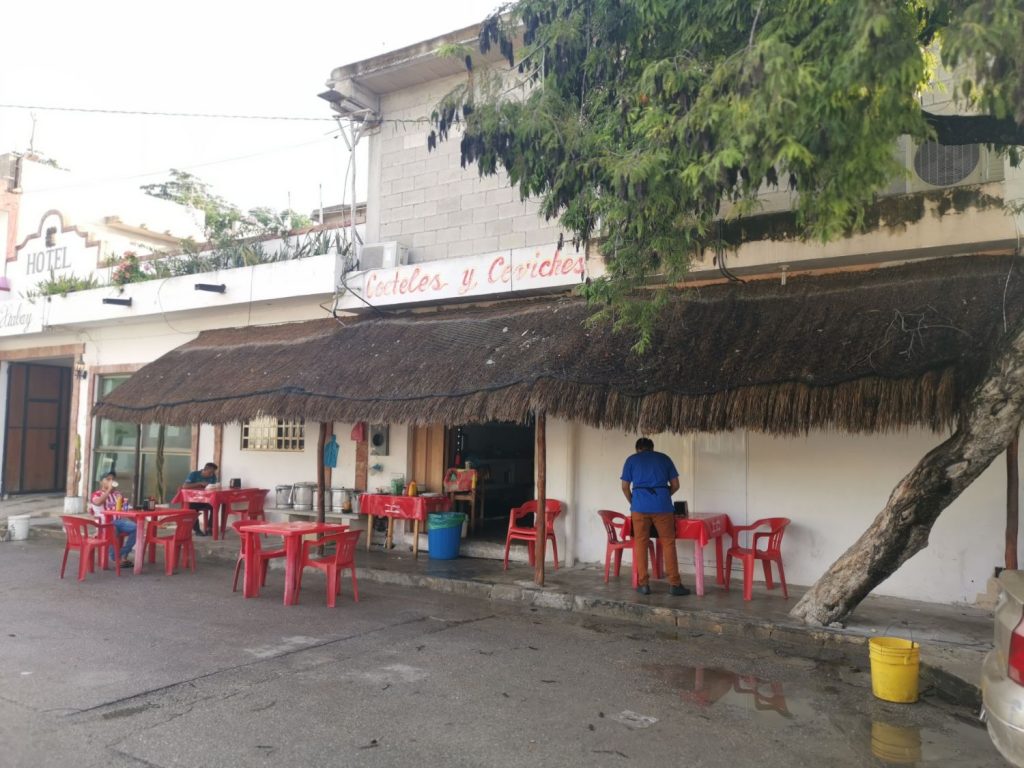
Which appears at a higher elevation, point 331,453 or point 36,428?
point 36,428

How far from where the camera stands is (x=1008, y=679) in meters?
3.57

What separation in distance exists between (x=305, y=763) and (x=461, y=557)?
6.76 m

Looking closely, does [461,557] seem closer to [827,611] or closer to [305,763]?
[827,611]

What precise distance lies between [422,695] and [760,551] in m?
4.45

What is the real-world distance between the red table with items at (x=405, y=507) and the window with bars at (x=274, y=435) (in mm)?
2608

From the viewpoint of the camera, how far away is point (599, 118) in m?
6.76

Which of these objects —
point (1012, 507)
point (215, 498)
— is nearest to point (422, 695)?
point (1012, 507)

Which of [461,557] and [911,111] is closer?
[911,111]

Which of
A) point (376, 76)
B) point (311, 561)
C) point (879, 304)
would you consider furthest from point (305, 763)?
point (376, 76)

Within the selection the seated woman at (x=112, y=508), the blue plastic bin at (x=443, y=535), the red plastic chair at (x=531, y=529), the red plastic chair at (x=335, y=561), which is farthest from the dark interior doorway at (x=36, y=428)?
the red plastic chair at (x=531, y=529)

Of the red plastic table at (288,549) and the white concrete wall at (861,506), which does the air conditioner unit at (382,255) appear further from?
the white concrete wall at (861,506)

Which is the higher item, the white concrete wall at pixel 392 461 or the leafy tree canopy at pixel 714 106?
the leafy tree canopy at pixel 714 106

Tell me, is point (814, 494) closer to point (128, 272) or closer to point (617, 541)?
point (617, 541)

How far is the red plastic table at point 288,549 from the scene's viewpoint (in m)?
8.30
